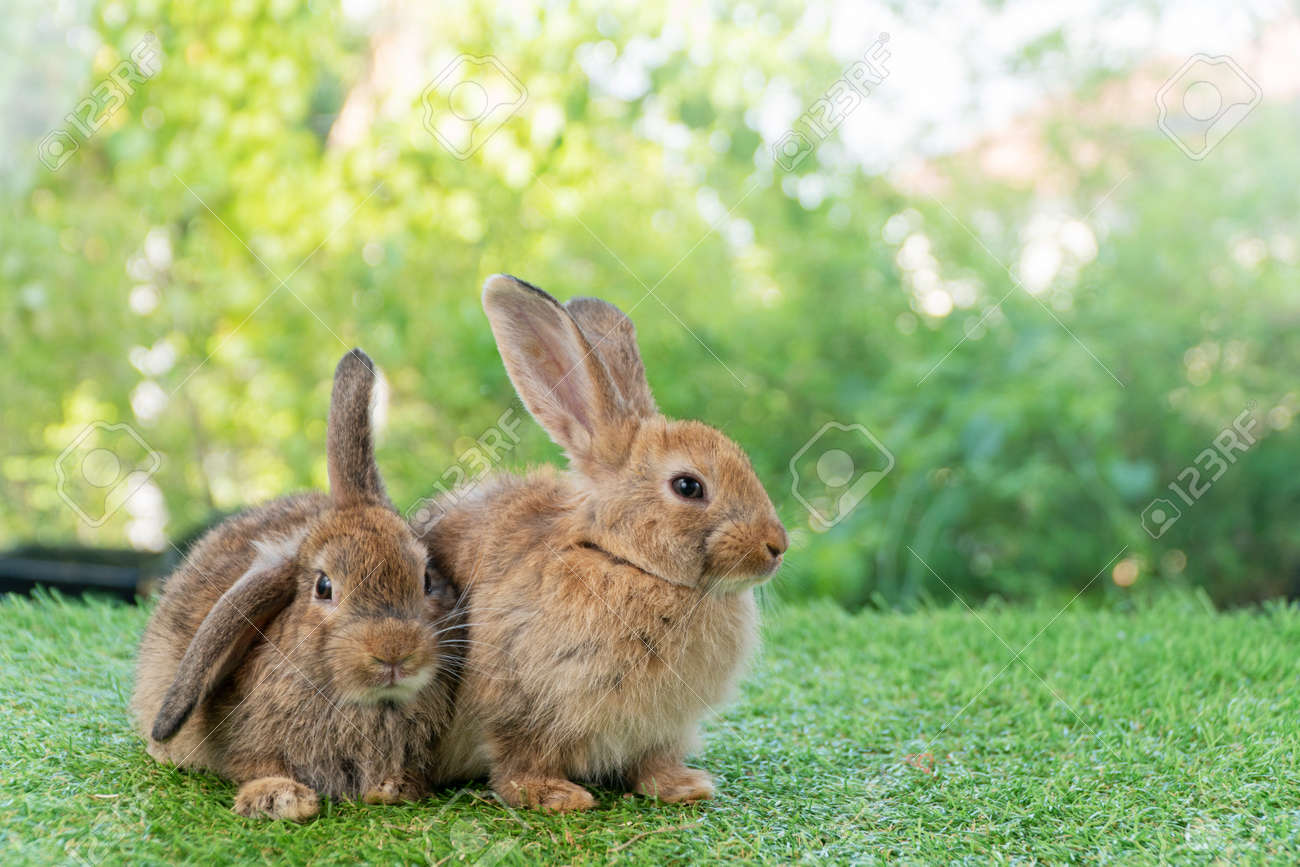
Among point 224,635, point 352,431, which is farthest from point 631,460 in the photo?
point 224,635

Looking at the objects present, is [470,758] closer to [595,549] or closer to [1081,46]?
[595,549]

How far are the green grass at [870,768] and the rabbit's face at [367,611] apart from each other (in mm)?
258

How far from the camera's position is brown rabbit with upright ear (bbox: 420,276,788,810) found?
2205 millimetres

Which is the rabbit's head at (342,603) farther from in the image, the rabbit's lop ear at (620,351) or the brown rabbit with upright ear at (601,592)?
the rabbit's lop ear at (620,351)

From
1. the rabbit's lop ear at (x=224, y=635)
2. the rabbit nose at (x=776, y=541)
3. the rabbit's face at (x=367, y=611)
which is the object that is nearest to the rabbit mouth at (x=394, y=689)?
the rabbit's face at (x=367, y=611)

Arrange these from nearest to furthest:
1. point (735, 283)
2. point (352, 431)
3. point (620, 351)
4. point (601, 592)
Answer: point (601, 592)
point (352, 431)
point (620, 351)
point (735, 283)

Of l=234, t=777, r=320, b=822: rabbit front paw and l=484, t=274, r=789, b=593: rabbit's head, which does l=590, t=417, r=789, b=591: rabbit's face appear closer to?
l=484, t=274, r=789, b=593: rabbit's head

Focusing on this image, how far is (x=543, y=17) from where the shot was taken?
478 cm

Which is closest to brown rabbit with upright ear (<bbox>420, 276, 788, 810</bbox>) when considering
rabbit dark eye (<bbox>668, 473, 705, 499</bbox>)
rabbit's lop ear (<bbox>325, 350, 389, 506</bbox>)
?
rabbit dark eye (<bbox>668, 473, 705, 499</bbox>)

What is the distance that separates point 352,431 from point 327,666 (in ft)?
1.58

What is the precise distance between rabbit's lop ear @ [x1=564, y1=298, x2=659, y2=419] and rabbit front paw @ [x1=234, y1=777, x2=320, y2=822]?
981 mm

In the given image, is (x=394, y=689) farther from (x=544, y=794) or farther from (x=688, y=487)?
(x=688, y=487)

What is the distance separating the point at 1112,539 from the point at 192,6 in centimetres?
448

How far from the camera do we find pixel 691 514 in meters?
2.21
